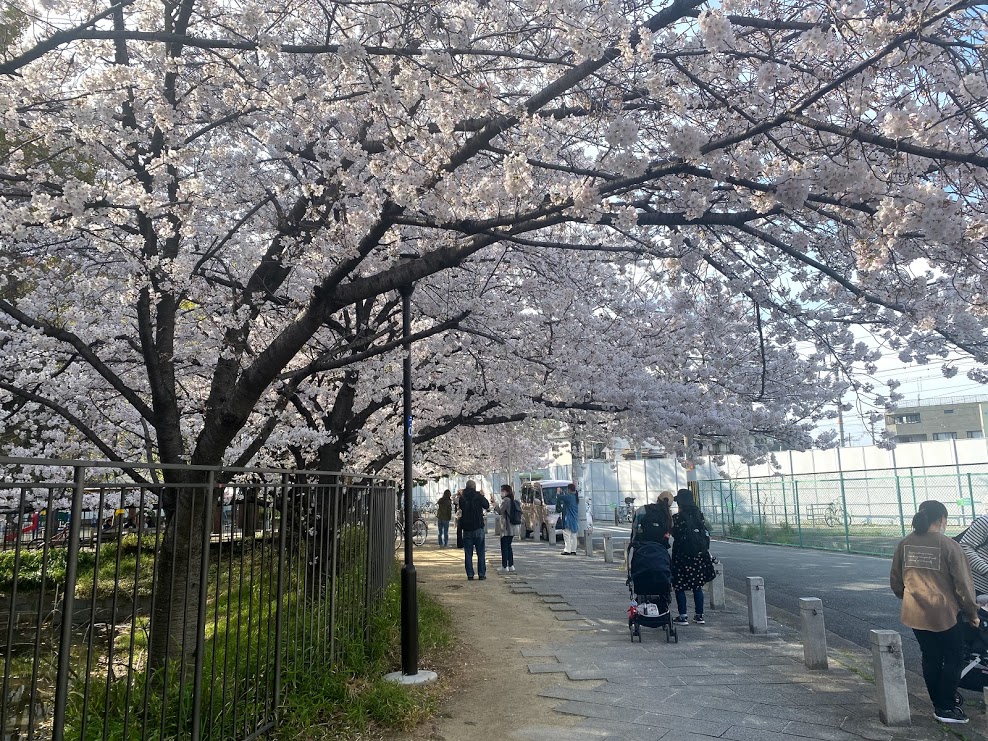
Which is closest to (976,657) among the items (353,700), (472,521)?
(353,700)

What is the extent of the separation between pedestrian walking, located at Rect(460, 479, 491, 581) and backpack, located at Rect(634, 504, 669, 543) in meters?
4.82

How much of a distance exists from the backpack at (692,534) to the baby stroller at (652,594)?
2.58ft

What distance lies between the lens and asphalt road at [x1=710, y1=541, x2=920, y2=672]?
9195 mm

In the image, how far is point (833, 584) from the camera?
1285 cm

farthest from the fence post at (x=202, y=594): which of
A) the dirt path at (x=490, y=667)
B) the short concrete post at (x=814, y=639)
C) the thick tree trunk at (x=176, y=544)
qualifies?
the short concrete post at (x=814, y=639)

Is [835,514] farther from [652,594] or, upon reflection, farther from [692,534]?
[652,594]

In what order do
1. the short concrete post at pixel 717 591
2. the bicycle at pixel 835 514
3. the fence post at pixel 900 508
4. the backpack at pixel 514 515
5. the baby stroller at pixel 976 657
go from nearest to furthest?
the baby stroller at pixel 976 657 < the short concrete post at pixel 717 591 < the backpack at pixel 514 515 < the fence post at pixel 900 508 < the bicycle at pixel 835 514

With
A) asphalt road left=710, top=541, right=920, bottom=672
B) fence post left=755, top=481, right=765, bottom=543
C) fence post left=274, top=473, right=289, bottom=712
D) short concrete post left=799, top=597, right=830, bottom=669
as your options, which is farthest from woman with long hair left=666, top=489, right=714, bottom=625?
fence post left=755, top=481, right=765, bottom=543

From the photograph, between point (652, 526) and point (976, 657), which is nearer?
point (976, 657)

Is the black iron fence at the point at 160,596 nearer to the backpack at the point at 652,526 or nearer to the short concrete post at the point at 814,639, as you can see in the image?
the backpack at the point at 652,526

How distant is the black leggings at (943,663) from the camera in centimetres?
554

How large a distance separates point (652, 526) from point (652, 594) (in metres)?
0.85

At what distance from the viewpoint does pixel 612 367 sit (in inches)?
515

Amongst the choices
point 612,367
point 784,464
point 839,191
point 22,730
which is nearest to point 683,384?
point 612,367
